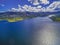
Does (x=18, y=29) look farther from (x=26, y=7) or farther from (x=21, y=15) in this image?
(x=26, y=7)

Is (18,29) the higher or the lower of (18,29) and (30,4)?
the lower

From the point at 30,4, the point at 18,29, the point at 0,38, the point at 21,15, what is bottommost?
the point at 0,38

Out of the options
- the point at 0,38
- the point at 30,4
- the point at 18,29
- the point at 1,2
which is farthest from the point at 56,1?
the point at 0,38

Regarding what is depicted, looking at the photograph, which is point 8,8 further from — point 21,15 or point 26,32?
point 26,32

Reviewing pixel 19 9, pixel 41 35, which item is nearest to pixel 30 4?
pixel 19 9

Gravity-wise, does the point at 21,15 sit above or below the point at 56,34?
above
